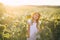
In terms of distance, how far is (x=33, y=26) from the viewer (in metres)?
1.26

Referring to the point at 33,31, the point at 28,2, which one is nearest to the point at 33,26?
the point at 33,31

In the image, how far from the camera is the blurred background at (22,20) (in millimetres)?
1241

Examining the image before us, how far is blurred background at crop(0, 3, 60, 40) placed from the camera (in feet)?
4.07

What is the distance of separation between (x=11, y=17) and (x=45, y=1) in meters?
0.34

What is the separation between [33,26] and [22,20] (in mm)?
110

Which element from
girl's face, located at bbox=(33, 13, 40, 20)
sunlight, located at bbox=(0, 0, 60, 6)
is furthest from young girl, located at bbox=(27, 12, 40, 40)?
sunlight, located at bbox=(0, 0, 60, 6)

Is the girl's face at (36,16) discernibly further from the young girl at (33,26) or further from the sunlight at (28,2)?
the sunlight at (28,2)

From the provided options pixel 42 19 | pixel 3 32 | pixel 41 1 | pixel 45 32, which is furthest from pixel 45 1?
pixel 3 32

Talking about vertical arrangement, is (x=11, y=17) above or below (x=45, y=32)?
above

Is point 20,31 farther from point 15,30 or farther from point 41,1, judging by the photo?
point 41,1

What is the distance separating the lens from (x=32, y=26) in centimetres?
126

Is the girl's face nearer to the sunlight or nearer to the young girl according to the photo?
the young girl

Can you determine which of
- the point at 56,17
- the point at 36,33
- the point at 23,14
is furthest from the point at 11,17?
the point at 56,17

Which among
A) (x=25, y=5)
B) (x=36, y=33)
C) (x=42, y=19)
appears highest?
(x=25, y=5)
